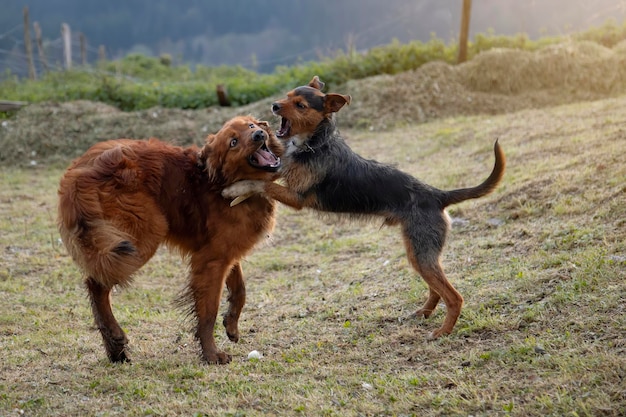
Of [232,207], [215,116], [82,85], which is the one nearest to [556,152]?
[232,207]

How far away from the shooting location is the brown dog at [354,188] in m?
5.52

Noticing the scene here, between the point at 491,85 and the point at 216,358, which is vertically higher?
→ the point at 491,85

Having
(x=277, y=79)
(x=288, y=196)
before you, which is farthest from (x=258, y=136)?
(x=277, y=79)

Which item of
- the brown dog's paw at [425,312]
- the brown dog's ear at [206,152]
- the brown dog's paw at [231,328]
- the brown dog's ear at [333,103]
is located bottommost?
the brown dog's paw at [231,328]

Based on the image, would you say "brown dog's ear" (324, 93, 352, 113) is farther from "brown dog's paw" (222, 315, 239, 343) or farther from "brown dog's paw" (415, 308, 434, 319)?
"brown dog's paw" (222, 315, 239, 343)

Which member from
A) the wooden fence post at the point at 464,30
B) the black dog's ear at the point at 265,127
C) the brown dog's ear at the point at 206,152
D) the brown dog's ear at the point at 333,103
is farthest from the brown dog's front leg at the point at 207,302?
the wooden fence post at the point at 464,30

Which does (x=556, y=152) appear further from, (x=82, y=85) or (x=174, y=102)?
(x=82, y=85)

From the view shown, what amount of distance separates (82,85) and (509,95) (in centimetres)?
1082

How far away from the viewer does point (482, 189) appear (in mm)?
5695

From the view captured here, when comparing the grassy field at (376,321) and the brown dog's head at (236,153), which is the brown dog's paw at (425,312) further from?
the brown dog's head at (236,153)

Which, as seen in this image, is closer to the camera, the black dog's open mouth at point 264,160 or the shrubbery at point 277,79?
the black dog's open mouth at point 264,160

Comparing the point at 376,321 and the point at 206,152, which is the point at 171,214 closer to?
the point at 206,152

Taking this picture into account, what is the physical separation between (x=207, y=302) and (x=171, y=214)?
29.4 inches

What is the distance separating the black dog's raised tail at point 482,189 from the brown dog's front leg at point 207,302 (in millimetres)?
2007
